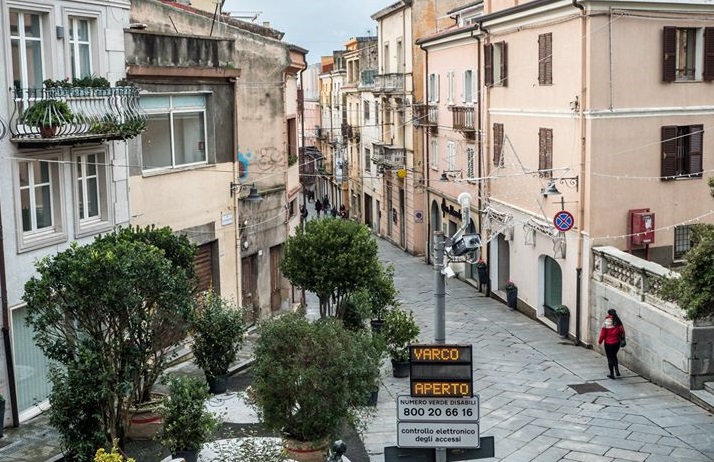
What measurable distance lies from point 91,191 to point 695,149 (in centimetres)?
1630

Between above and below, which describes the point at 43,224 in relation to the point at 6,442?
above

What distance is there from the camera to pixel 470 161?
36.7 metres

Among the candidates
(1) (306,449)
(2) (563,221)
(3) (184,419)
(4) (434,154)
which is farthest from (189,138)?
(4) (434,154)

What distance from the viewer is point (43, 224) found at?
60.1 ft

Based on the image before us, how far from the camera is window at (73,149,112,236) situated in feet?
63.4

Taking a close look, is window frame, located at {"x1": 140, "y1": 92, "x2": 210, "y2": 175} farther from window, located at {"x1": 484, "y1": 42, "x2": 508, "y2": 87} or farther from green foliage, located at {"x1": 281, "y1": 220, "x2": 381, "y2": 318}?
window, located at {"x1": 484, "y1": 42, "x2": 508, "y2": 87}

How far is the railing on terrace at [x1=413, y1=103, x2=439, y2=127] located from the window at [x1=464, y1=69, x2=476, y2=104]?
17.3ft

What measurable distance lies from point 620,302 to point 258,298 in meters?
11.2

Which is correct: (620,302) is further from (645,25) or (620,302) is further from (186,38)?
(186,38)

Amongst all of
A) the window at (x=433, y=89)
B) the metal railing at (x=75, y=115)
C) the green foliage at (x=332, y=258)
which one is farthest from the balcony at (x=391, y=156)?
the metal railing at (x=75, y=115)

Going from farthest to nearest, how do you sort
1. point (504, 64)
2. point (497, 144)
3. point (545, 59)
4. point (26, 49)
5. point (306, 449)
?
point (497, 144) → point (504, 64) → point (545, 59) → point (26, 49) → point (306, 449)

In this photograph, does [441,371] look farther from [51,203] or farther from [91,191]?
[91,191]

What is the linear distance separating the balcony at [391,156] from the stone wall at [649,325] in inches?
977

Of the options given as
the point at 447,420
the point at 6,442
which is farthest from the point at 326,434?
the point at 6,442
